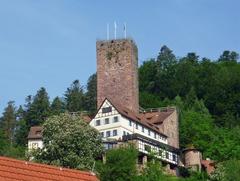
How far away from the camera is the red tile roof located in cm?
2033

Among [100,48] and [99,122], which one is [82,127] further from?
[100,48]

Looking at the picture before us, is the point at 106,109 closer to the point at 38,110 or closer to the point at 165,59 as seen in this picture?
the point at 38,110

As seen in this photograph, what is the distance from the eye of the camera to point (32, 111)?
12719 centimetres

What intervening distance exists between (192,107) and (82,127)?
57789 millimetres

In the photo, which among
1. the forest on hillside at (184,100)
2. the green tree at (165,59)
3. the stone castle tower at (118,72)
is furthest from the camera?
the green tree at (165,59)

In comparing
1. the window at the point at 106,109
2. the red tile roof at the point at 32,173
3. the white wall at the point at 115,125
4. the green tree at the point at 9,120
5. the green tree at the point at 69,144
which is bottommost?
the red tile roof at the point at 32,173

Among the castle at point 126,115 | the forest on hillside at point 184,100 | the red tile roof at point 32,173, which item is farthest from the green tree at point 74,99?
the red tile roof at point 32,173

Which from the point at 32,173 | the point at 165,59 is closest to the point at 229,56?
the point at 165,59

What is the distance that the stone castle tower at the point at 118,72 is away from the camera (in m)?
97.8

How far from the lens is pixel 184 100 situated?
13812 centimetres

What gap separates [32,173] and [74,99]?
120 metres

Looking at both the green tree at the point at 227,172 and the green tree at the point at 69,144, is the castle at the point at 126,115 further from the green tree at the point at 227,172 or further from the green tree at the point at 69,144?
the green tree at the point at 69,144

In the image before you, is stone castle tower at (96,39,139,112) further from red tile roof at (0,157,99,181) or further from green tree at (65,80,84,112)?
red tile roof at (0,157,99,181)

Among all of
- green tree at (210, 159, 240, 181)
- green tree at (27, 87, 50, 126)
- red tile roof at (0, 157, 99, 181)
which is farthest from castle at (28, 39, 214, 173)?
red tile roof at (0, 157, 99, 181)
